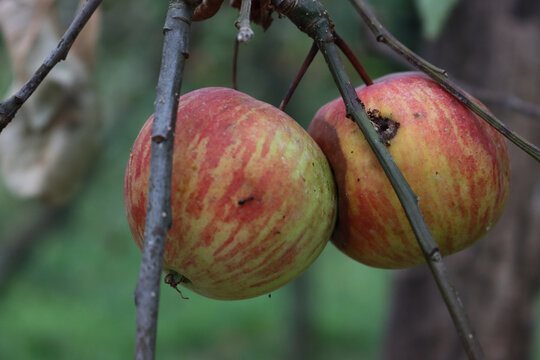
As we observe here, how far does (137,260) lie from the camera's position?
9.22 meters

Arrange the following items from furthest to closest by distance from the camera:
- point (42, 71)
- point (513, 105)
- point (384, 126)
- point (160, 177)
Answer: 1. point (513, 105)
2. point (384, 126)
3. point (42, 71)
4. point (160, 177)

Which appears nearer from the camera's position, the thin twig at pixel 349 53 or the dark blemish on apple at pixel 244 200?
the dark blemish on apple at pixel 244 200

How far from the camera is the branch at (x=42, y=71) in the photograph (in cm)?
76

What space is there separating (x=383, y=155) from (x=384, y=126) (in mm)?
179

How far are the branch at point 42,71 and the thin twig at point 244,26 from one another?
0.19 metres

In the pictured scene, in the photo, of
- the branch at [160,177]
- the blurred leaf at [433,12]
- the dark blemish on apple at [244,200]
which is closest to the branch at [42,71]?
the branch at [160,177]

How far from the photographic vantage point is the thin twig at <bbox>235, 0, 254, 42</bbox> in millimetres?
702

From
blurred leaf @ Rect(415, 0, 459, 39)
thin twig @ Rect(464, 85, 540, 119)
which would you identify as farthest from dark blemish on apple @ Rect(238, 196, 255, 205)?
thin twig @ Rect(464, 85, 540, 119)

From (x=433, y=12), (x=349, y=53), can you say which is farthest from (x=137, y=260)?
(x=349, y=53)

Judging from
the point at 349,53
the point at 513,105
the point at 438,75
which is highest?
the point at 513,105

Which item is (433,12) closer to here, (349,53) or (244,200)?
(349,53)

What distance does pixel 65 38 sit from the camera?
78cm

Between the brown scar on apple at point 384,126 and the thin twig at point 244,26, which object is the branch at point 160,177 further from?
the brown scar on apple at point 384,126

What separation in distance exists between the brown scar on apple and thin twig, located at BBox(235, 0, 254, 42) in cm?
30
